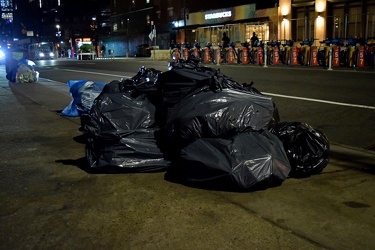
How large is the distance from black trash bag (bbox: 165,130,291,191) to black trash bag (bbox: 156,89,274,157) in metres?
0.22

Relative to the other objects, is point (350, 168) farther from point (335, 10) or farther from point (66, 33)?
point (66, 33)

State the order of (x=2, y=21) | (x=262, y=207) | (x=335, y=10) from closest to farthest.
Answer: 1. (x=262, y=207)
2. (x=335, y=10)
3. (x=2, y=21)

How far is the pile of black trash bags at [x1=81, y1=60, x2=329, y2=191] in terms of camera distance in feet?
12.5

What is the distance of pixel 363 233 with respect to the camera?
118 inches

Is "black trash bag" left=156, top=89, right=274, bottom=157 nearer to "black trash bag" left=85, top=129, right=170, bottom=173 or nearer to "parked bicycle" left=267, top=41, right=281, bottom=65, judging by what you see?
"black trash bag" left=85, top=129, right=170, bottom=173

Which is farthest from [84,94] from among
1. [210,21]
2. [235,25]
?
[210,21]

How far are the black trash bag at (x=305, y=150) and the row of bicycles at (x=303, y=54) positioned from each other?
12957 millimetres

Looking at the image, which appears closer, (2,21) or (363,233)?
(363,233)

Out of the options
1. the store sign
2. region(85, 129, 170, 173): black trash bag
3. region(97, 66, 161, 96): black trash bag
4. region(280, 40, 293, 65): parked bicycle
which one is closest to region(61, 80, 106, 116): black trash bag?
region(97, 66, 161, 96): black trash bag

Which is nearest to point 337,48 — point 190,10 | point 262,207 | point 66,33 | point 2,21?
point 262,207

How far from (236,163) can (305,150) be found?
0.93 meters

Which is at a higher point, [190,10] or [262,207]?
[190,10]

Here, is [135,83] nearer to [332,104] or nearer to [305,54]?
[332,104]

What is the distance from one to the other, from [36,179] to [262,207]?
2387 millimetres
